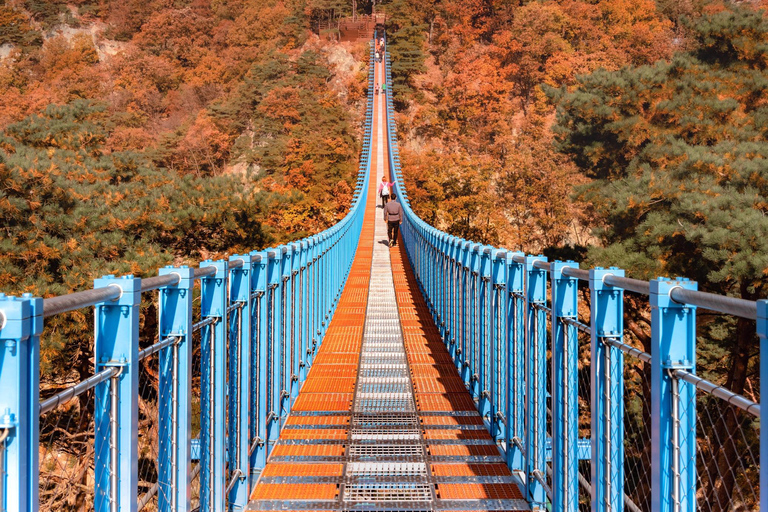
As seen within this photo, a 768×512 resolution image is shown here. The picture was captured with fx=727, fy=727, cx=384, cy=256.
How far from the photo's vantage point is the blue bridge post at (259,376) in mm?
4371

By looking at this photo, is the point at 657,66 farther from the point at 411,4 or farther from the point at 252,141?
the point at 411,4

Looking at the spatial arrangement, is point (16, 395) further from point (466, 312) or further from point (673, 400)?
point (466, 312)

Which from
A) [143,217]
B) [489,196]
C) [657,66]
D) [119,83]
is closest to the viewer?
[143,217]

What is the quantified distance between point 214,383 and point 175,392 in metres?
0.56

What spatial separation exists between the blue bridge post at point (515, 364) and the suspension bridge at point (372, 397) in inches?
0.6

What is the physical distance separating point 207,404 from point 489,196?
27909 mm

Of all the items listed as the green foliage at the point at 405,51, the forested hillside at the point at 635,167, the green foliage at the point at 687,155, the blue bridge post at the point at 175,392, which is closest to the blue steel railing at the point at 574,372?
the forested hillside at the point at 635,167

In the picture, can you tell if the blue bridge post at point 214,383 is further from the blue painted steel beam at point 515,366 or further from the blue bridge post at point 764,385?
the blue bridge post at point 764,385

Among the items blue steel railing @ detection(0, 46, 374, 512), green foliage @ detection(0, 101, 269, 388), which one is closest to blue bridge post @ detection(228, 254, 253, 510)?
blue steel railing @ detection(0, 46, 374, 512)

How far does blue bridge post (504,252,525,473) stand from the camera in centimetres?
436

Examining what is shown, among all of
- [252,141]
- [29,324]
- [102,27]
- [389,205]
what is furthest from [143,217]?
[102,27]

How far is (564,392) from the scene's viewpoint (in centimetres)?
326

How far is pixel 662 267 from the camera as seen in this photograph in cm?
1267

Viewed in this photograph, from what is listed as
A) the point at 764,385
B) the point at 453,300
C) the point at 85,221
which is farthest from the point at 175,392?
the point at 85,221
